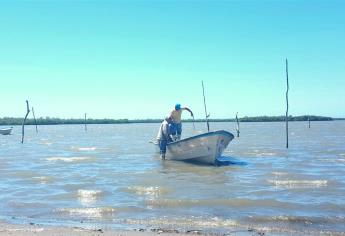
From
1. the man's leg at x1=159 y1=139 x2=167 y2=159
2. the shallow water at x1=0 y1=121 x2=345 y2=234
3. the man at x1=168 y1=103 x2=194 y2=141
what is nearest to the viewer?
the shallow water at x1=0 y1=121 x2=345 y2=234

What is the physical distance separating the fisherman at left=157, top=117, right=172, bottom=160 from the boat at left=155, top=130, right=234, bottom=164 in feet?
1.63

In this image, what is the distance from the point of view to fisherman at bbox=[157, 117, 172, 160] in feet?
68.2

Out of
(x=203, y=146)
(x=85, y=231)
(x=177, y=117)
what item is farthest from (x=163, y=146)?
(x=85, y=231)

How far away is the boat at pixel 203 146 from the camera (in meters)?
19.3

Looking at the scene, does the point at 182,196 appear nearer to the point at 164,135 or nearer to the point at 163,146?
the point at 164,135

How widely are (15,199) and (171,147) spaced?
9.80 metres

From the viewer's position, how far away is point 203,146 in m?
19.7

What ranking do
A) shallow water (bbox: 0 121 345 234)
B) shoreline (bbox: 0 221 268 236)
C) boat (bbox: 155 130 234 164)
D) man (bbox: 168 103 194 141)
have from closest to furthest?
1. shoreline (bbox: 0 221 268 236)
2. shallow water (bbox: 0 121 345 234)
3. boat (bbox: 155 130 234 164)
4. man (bbox: 168 103 194 141)

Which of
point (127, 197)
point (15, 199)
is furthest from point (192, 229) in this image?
point (15, 199)

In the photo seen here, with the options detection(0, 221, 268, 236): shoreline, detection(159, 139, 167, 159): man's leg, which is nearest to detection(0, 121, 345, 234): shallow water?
detection(0, 221, 268, 236): shoreline

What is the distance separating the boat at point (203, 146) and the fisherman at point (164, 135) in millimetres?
496

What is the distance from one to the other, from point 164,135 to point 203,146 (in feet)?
7.38

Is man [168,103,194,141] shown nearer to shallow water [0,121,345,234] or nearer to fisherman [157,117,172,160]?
fisherman [157,117,172,160]

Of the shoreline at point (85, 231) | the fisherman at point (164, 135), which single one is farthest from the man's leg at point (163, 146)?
the shoreline at point (85, 231)
